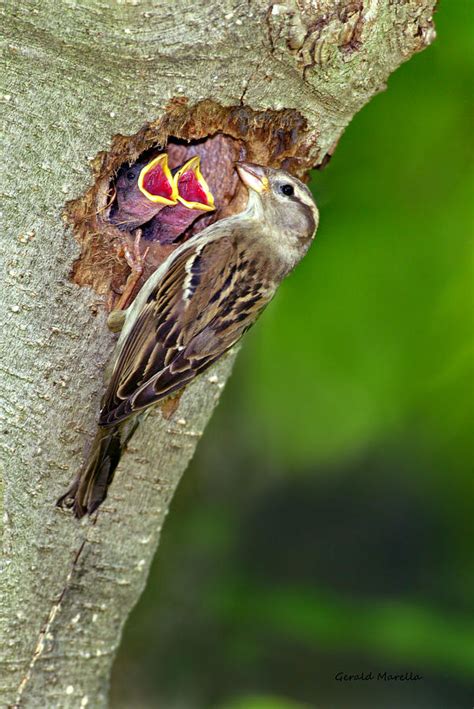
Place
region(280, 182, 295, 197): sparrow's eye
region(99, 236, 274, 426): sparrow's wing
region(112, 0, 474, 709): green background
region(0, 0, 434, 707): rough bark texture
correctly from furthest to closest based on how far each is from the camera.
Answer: region(112, 0, 474, 709): green background < region(280, 182, 295, 197): sparrow's eye < region(99, 236, 274, 426): sparrow's wing < region(0, 0, 434, 707): rough bark texture

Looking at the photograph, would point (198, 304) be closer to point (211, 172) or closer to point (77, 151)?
point (211, 172)

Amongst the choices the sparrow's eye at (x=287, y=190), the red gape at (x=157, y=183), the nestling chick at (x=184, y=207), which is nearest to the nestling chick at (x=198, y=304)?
the sparrow's eye at (x=287, y=190)

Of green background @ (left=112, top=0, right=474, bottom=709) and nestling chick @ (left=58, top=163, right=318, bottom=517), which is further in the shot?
green background @ (left=112, top=0, right=474, bottom=709)

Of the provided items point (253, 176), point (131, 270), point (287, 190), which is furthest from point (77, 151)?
point (287, 190)

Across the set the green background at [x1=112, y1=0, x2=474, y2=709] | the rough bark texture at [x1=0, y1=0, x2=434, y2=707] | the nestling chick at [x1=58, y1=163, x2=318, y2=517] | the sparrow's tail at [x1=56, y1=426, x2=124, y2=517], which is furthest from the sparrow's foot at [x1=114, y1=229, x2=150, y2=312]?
the green background at [x1=112, y1=0, x2=474, y2=709]

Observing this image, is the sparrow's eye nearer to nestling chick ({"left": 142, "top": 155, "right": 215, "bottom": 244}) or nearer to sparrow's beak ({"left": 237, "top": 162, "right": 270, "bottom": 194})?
sparrow's beak ({"left": 237, "top": 162, "right": 270, "bottom": 194})

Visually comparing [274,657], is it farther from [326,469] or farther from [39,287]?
[39,287]
